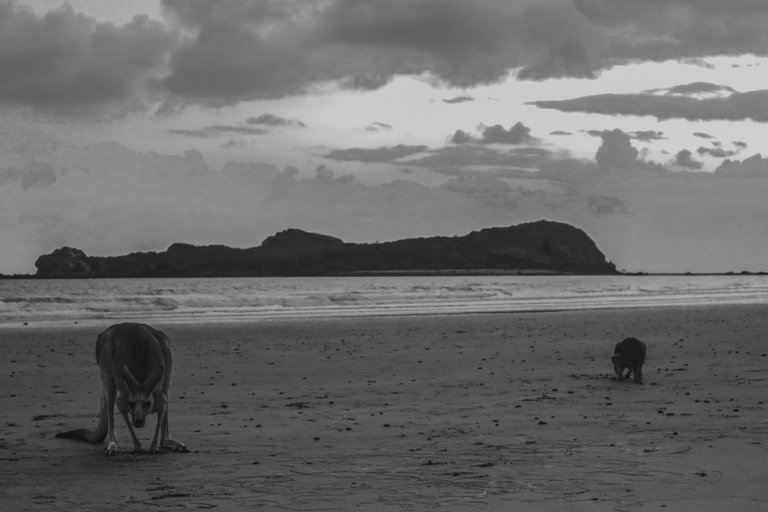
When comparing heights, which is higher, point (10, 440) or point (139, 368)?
point (139, 368)

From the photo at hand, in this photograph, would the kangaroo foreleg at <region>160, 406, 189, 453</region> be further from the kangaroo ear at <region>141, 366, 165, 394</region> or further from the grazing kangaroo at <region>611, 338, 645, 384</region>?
the grazing kangaroo at <region>611, 338, 645, 384</region>

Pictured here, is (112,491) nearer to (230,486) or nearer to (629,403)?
(230,486)

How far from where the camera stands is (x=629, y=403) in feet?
42.4

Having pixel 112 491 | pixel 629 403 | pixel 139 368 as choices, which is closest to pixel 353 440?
pixel 139 368

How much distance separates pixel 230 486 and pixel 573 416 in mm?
5138

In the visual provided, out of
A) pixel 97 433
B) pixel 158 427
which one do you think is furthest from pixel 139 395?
pixel 97 433

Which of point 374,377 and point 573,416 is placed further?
point 374,377

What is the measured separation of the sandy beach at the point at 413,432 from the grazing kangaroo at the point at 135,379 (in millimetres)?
294

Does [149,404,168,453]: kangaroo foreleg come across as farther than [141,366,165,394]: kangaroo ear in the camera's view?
Yes

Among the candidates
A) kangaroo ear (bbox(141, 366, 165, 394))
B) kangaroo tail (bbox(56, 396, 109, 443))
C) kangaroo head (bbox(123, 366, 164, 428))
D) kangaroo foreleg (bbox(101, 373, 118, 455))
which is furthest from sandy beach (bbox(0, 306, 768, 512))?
kangaroo ear (bbox(141, 366, 165, 394))

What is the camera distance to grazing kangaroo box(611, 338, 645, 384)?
15.6 meters

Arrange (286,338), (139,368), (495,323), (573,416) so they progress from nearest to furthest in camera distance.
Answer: (139,368) < (573,416) < (286,338) < (495,323)

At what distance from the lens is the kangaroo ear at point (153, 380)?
936 centimetres

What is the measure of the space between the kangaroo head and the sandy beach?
1.37 ft
